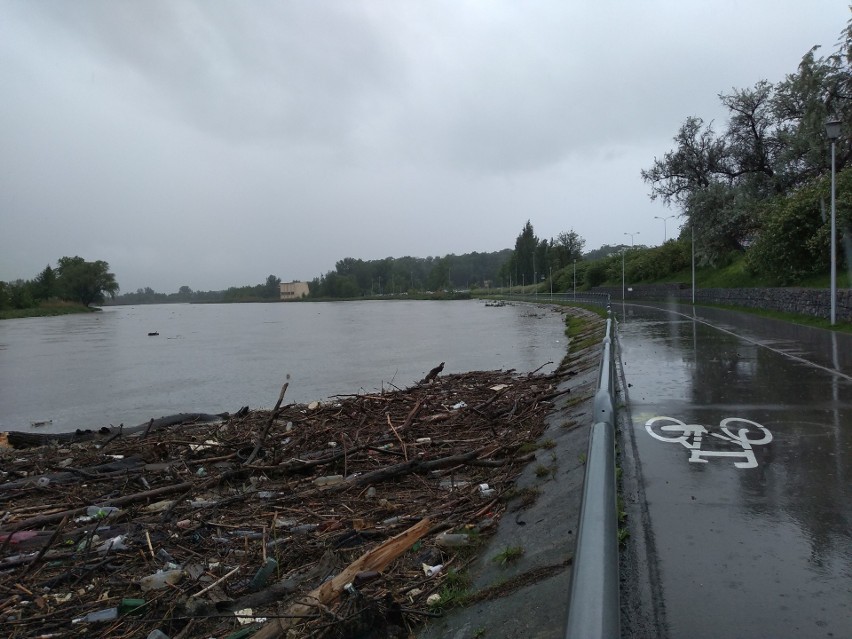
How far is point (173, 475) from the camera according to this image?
875 cm

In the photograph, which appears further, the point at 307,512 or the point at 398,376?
the point at 398,376

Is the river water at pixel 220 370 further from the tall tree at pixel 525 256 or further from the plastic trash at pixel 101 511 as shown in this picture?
the tall tree at pixel 525 256

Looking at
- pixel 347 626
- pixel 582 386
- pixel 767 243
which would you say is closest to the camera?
pixel 347 626

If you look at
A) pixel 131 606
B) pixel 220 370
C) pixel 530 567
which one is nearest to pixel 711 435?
pixel 530 567

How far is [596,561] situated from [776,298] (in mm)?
31773

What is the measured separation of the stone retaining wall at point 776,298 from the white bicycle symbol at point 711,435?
50.6ft

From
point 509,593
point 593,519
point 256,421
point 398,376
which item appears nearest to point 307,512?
point 509,593

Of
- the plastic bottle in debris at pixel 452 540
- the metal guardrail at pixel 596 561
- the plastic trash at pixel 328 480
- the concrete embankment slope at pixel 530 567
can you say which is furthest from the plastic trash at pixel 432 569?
the plastic trash at pixel 328 480

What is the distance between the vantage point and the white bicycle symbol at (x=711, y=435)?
22.2ft

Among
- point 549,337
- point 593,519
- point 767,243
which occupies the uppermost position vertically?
point 767,243

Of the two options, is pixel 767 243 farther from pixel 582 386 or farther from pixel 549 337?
pixel 582 386

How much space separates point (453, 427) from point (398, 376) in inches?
436

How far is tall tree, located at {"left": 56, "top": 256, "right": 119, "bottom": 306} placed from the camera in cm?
14212

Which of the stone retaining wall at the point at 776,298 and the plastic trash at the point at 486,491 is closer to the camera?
the plastic trash at the point at 486,491
